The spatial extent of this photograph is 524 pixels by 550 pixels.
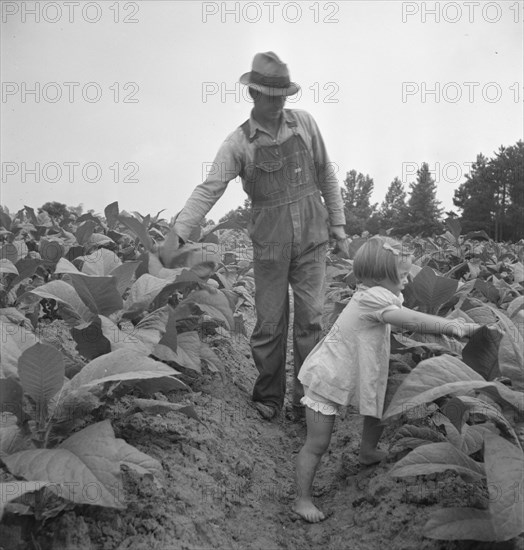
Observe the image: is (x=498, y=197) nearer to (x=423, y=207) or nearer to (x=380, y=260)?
(x=423, y=207)

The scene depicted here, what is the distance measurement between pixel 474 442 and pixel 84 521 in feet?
4.49

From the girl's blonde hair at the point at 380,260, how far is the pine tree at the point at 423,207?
54.0 metres

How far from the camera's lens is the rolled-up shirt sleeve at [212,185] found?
3.65 metres

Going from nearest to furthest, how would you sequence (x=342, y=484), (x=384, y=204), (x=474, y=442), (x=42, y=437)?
(x=42, y=437), (x=474, y=442), (x=342, y=484), (x=384, y=204)

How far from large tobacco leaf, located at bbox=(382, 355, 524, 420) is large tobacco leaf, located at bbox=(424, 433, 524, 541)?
148 millimetres

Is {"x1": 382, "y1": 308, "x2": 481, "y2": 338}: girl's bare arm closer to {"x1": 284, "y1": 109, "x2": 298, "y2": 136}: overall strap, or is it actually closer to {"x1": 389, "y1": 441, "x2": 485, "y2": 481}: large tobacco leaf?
{"x1": 389, "y1": 441, "x2": 485, "y2": 481}: large tobacco leaf

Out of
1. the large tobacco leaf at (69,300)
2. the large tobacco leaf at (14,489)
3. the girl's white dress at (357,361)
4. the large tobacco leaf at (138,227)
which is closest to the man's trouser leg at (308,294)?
the large tobacco leaf at (138,227)

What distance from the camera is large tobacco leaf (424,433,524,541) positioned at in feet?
5.23

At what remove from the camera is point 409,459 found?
191cm

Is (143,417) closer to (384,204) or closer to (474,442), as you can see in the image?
(474,442)

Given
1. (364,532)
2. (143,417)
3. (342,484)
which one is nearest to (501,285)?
(342,484)

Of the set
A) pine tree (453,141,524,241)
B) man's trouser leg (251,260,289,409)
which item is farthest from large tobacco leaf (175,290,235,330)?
pine tree (453,141,524,241)

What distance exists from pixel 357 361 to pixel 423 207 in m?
62.5

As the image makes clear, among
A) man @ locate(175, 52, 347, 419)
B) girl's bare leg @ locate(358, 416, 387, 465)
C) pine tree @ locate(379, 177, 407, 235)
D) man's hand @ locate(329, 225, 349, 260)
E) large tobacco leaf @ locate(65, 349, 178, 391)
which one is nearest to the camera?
large tobacco leaf @ locate(65, 349, 178, 391)
